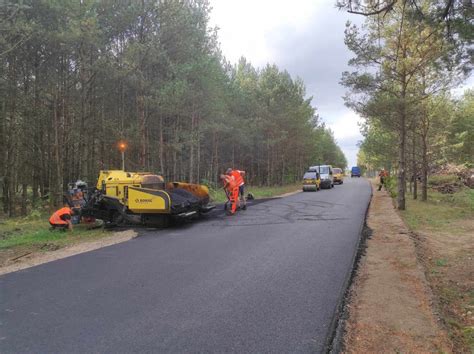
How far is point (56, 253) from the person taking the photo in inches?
343

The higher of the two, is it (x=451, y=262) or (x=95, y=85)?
(x=95, y=85)

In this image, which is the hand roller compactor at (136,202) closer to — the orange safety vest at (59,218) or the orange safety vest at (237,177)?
the orange safety vest at (59,218)

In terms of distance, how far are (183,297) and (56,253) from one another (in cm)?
504

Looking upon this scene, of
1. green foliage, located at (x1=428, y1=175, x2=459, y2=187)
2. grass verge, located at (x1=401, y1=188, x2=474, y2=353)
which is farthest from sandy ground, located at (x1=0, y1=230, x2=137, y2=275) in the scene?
green foliage, located at (x1=428, y1=175, x2=459, y2=187)

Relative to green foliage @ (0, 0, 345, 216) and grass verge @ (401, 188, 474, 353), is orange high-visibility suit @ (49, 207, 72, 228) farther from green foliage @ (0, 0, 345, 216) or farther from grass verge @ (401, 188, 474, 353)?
grass verge @ (401, 188, 474, 353)

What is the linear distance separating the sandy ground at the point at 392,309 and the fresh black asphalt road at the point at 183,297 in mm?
287

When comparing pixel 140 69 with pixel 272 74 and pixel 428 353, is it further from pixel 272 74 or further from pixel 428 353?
pixel 272 74

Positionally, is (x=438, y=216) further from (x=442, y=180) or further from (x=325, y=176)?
(x=325, y=176)

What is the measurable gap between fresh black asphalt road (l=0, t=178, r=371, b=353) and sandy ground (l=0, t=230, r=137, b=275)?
0.54 m

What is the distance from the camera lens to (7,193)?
2195cm

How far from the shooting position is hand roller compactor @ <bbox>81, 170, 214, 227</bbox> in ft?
37.6

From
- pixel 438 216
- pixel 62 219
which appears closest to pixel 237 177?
pixel 62 219

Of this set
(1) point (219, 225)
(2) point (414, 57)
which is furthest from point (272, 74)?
(1) point (219, 225)

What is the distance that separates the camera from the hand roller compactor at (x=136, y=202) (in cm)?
1146
